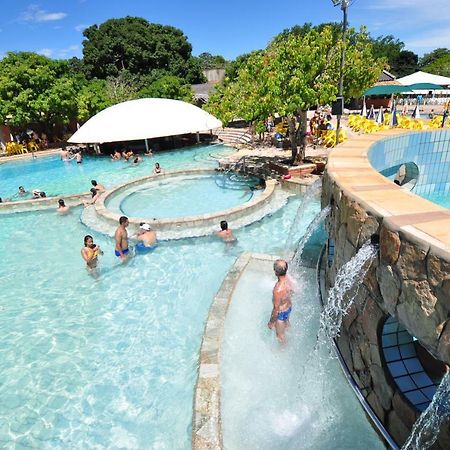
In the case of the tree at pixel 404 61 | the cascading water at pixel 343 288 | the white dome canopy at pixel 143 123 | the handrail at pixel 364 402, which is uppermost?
the tree at pixel 404 61

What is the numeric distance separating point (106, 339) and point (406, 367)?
5.08 m

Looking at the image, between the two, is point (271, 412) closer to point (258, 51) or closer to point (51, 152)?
point (258, 51)

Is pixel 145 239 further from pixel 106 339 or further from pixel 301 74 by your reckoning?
pixel 301 74

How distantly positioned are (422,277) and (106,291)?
706 cm

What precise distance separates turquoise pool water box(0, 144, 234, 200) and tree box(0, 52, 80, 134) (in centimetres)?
355

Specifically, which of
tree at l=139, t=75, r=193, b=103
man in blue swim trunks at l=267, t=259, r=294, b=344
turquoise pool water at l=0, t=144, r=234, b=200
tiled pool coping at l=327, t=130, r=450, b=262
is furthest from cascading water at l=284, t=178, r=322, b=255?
tree at l=139, t=75, r=193, b=103

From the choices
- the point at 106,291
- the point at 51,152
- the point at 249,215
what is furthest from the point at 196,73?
the point at 106,291

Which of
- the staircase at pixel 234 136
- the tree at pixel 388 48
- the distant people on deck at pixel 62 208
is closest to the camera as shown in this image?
the distant people on deck at pixel 62 208

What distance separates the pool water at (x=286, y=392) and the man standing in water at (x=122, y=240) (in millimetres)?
4027

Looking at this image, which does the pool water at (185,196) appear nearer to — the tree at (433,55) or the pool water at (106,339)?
the pool water at (106,339)

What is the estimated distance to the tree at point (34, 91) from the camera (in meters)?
25.0

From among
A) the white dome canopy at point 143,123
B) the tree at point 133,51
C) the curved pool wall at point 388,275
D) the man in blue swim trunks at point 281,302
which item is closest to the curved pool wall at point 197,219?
the man in blue swim trunks at point 281,302

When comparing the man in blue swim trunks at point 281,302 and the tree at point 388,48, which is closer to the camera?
the man in blue swim trunks at point 281,302

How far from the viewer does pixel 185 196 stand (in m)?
14.6
